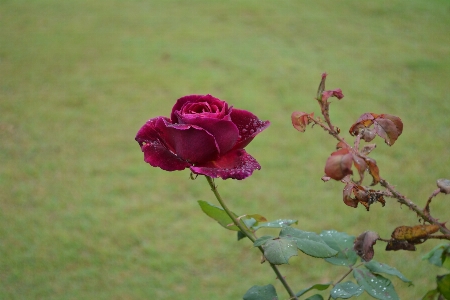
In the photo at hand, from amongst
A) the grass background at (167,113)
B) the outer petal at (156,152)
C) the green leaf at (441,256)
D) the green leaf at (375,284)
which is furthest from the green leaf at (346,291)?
the grass background at (167,113)

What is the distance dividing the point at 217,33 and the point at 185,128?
3.75 metres

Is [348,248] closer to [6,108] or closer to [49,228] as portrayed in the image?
[49,228]

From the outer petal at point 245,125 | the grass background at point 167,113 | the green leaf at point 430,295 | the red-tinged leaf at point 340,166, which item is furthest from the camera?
the grass background at point 167,113

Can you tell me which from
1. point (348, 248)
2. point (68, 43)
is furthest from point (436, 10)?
point (348, 248)

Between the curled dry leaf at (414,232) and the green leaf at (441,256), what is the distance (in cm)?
15

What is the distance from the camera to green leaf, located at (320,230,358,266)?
619 mm

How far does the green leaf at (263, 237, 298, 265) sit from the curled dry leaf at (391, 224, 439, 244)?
10 cm

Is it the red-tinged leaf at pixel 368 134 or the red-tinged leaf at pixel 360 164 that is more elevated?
the red-tinged leaf at pixel 368 134

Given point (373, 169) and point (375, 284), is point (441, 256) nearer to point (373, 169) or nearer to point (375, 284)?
point (375, 284)

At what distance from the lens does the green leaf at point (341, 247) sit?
2.03ft

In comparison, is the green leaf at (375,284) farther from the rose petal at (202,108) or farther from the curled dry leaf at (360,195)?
the rose petal at (202,108)

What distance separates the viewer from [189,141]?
0.46m

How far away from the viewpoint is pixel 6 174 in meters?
2.50

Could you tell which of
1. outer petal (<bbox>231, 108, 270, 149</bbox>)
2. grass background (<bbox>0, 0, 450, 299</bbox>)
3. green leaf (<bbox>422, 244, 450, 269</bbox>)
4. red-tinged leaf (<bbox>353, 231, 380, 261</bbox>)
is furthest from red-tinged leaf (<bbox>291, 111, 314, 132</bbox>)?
grass background (<bbox>0, 0, 450, 299</bbox>)
